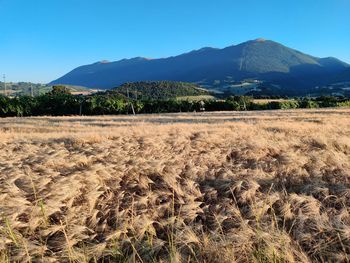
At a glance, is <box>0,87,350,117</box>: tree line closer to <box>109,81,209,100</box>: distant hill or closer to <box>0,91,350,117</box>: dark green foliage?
<box>0,91,350,117</box>: dark green foliage

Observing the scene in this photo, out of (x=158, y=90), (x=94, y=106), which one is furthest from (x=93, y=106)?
(x=158, y=90)

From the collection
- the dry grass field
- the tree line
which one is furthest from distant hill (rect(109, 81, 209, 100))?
the dry grass field

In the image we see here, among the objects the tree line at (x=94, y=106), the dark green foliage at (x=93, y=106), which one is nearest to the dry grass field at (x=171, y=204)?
the tree line at (x=94, y=106)

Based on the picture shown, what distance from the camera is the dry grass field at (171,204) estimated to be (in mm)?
6211

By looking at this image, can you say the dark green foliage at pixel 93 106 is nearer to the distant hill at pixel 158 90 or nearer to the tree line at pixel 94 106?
the tree line at pixel 94 106

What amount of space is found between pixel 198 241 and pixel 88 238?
1973mm

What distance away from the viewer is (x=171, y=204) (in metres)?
8.18

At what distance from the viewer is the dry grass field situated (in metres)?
6.21

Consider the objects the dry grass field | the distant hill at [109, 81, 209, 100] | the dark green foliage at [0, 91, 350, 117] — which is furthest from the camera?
the distant hill at [109, 81, 209, 100]

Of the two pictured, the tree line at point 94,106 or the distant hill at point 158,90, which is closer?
the tree line at point 94,106

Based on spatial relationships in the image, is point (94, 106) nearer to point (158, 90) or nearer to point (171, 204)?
point (171, 204)

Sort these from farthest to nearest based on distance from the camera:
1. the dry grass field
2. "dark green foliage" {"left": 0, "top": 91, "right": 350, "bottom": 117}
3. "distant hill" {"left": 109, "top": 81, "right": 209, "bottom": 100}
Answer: "distant hill" {"left": 109, "top": 81, "right": 209, "bottom": 100} < "dark green foliage" {"left": 0, "top": 91, "right": 350, "bottom": 117} < the dry grass field

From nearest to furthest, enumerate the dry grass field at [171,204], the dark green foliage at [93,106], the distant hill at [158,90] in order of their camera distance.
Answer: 1. the dry grass field at [171,204]
2. the dark green foliage at [93,106]
3. the distant hill at [158,90]

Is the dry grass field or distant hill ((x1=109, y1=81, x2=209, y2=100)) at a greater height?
distant hill ((x1=109, y1=81, x2=209, y2=100))
